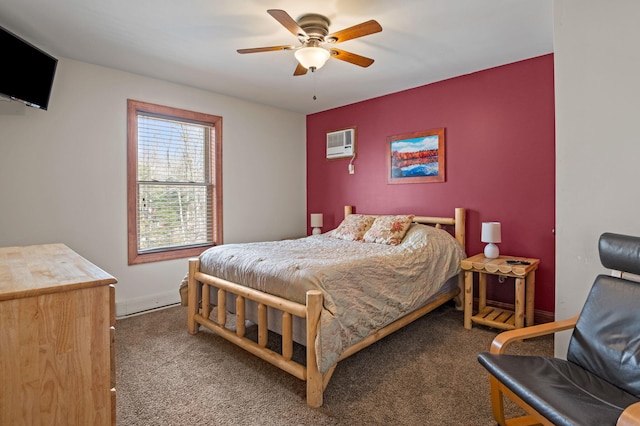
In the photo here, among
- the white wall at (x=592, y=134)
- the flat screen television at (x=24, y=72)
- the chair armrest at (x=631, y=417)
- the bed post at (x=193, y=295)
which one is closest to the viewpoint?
the chair armrest at (x=631, y=417)

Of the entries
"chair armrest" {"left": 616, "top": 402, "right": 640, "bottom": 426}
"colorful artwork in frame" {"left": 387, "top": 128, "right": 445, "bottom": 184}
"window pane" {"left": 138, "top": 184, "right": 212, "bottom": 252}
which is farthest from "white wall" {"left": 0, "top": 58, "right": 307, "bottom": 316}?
"chair armrest" {"left": 616, "top": 402, "right": 640, "bottom": 426}

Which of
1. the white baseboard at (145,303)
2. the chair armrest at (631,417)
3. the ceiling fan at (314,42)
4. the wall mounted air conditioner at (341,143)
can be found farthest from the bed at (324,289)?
the ceiling fan at (314,42)

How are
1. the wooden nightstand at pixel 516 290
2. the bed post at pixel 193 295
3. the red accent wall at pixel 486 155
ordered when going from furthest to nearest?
the red accent wall at pixel 486 155 < the bed post at pixel 193 295 < the wooden nightstand at pixel 516 290

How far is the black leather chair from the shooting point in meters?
1.30

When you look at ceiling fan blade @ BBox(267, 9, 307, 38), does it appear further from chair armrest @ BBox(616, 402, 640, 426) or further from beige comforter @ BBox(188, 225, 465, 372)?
chair armrest @ BBox(616, 402, 640, 426)

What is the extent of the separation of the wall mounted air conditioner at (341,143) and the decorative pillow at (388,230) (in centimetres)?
127

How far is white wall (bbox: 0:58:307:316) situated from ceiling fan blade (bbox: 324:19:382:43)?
2258 mm

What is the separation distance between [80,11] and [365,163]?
10.5 ft

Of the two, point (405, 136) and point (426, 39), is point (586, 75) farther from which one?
point (405, 136)

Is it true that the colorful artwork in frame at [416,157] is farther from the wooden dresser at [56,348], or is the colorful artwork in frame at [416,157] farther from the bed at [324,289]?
the wooden dresser at [56,348]

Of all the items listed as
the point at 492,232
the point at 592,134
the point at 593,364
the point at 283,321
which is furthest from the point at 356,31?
the point at 593,364

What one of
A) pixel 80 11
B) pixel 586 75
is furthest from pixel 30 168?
pixel 586 75

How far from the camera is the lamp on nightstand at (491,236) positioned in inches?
122

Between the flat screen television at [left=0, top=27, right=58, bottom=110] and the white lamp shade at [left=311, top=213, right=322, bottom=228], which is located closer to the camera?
the flat screen television at [left=0, top=27, right=58, bottom=110]
